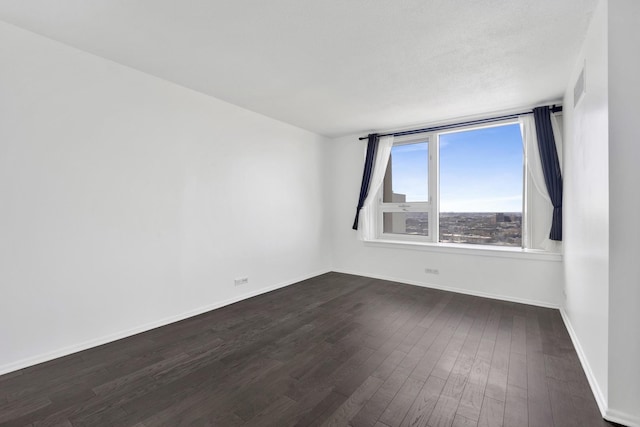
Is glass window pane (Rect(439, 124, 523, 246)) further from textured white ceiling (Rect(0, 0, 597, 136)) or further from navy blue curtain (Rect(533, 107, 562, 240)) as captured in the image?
textured white ceiling (Rect(0, 0, 597, 136))

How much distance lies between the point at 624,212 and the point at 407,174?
3.43m

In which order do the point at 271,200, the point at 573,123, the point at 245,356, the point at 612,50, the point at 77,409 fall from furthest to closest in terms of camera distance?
→ the point at 271,200 → the point at 573,123 → the point at 245,356 → the point at 77,409 → the point at 612,50

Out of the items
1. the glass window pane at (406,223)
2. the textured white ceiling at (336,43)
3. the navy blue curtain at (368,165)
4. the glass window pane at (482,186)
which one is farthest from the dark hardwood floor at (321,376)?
the textured white ceiling at (336,43)

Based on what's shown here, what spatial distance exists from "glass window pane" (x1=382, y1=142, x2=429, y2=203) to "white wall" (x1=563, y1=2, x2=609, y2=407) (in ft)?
6.67

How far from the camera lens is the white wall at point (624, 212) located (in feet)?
5.38

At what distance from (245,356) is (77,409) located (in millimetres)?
1113

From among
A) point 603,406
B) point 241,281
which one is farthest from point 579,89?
point 241,281

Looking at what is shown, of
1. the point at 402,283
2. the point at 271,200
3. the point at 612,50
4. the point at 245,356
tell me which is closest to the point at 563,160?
the point at 612,50

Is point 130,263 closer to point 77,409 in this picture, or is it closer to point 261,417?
point 77,409

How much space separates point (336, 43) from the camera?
2.38 meters

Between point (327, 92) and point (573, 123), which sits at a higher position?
point (327, 92)

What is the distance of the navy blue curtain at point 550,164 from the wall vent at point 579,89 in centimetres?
95

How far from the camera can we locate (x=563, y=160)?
3512mm

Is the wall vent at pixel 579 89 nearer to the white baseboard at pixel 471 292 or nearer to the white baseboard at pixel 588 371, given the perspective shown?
the white baseboard at pixel 588 371
